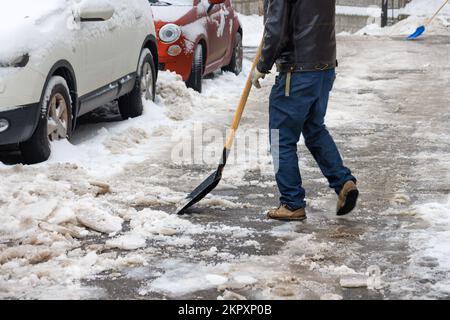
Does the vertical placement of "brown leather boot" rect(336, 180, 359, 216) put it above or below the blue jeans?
below

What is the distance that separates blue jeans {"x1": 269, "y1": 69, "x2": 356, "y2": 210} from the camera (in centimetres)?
600

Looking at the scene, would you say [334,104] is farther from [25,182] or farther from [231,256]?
[231,256]

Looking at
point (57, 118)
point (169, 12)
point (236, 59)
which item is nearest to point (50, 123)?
point (57, 118)

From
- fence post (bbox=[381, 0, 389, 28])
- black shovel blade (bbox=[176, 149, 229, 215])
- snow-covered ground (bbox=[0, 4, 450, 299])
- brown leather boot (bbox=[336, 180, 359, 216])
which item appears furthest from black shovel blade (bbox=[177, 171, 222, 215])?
fence post (bbox=[381, 0, 389, 28])

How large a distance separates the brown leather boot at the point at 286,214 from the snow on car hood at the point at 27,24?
2387 mm

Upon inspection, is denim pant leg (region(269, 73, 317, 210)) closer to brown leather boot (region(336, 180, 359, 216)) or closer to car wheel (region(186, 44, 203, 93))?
brown leather boot (region(336, 180, 359, 216))

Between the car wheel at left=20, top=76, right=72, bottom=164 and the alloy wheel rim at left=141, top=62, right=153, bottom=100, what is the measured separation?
7.70ft

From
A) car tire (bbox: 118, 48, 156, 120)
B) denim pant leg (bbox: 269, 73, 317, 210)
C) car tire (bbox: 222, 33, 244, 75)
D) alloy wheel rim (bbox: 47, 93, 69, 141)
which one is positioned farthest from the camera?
car tire (bbox: 222, 33, 244, 75)

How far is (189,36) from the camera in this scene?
1160 centimetres

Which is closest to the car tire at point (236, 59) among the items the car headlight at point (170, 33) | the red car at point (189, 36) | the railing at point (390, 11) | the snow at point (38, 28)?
the red car at point (189, 36)

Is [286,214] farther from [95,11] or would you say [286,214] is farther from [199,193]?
[95,11]

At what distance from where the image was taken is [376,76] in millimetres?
14367

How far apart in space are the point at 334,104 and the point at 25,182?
217 inches
